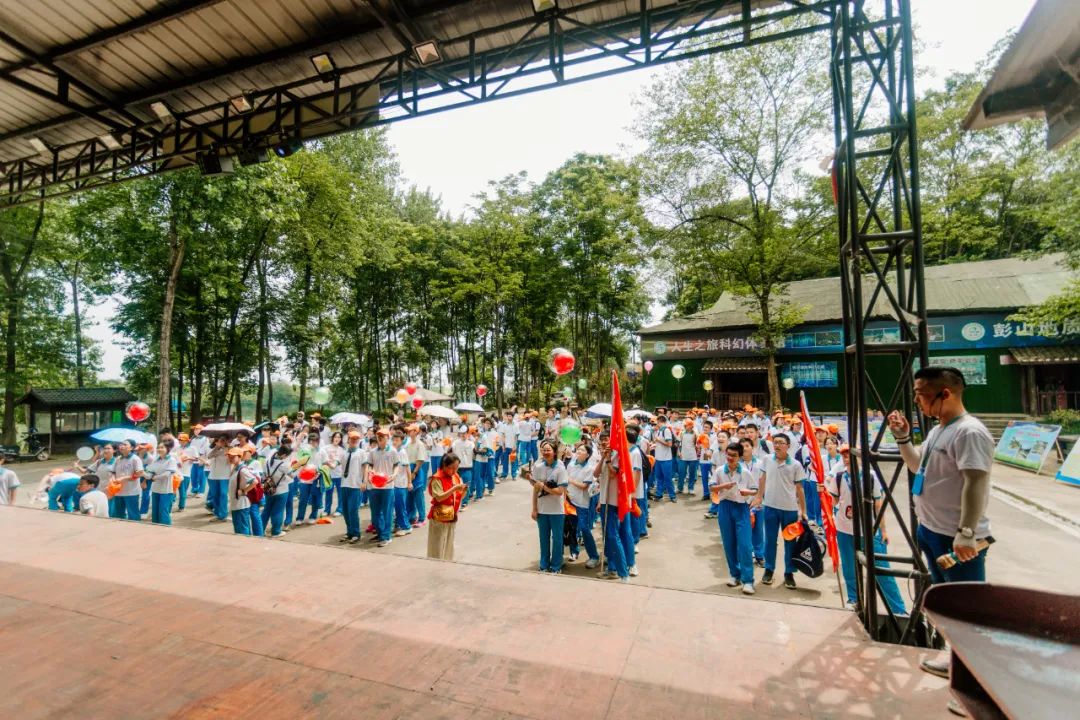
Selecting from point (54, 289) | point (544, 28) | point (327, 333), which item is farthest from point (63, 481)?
point (54, 289)

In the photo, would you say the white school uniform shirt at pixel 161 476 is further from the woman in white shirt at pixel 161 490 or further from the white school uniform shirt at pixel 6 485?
the white school uniform shirt at pixel 6 485

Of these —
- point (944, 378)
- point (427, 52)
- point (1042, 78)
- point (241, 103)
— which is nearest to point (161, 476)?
point (241, 103)

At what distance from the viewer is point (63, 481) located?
25.6 ft

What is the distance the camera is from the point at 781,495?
242 inches

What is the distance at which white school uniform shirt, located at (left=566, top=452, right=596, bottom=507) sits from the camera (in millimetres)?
6672

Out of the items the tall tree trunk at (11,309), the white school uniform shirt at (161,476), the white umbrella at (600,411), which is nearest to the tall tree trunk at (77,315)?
the tall tree trunk at (11,309)

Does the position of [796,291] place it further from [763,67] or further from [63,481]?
[63,481]

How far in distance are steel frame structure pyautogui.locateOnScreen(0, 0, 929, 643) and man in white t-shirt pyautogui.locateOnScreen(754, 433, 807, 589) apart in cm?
116

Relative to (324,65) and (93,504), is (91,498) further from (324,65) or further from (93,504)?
(324,65)

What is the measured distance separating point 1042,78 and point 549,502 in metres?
5.81

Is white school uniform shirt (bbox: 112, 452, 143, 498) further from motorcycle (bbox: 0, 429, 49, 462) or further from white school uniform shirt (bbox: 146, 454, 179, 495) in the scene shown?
motorcycle (bbox: 0, 429, 49, 462)

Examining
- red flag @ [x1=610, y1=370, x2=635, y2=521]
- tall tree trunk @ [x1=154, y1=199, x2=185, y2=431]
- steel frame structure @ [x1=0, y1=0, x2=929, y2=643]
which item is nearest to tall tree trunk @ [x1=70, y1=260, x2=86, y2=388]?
tall tree trunk @ [x1=154, y1=199, x2=185, y2=431]

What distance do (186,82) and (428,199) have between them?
3186 centimetres

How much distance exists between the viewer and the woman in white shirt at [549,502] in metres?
6.37
